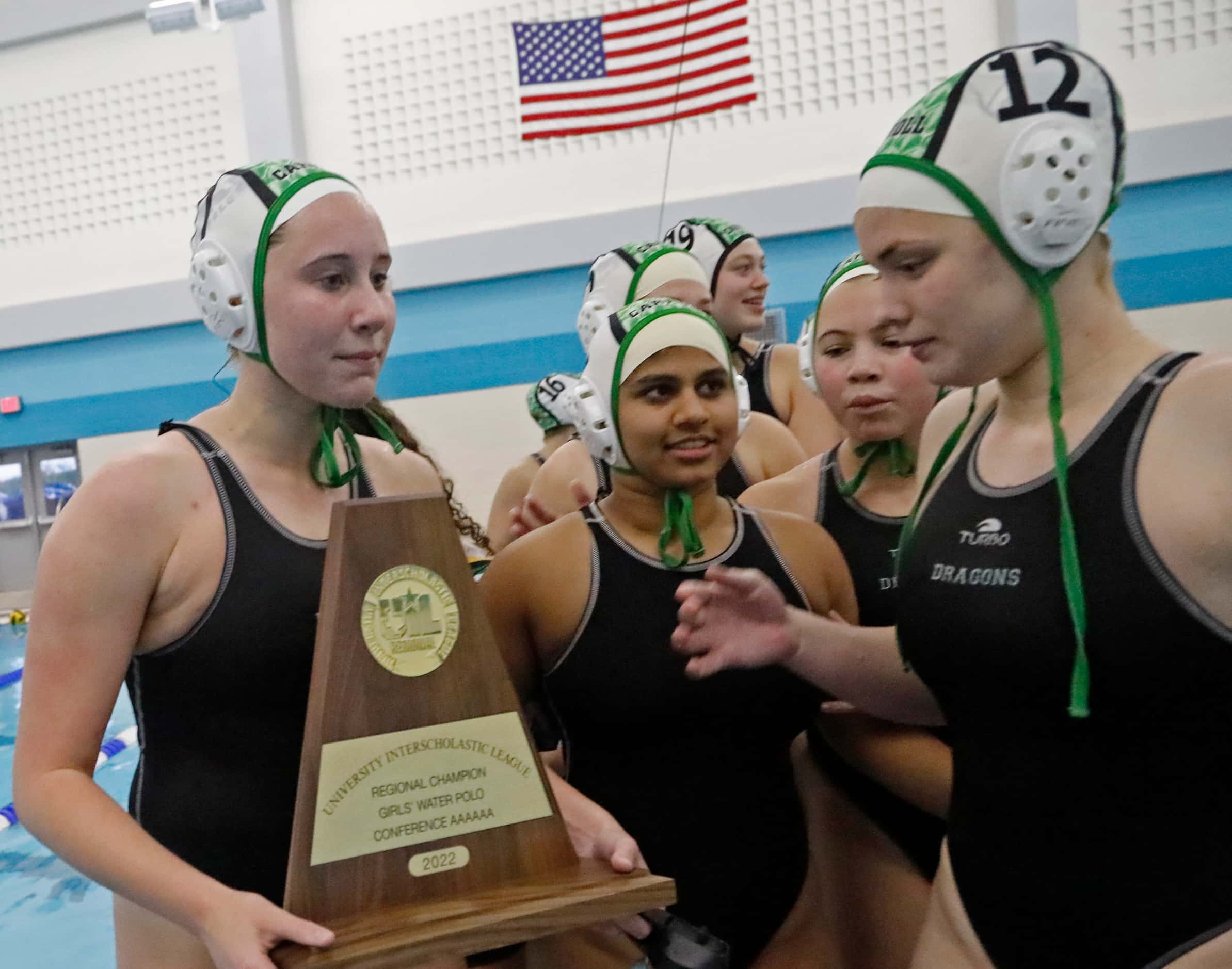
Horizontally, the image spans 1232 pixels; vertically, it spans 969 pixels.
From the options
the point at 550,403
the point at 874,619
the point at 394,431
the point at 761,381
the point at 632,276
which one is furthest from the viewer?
the point at 550,403

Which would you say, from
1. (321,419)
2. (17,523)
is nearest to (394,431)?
(321,419)

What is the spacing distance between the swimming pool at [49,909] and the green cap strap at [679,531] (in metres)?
3.00

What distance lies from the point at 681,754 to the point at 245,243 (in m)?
1.22

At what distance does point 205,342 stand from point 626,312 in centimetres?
961

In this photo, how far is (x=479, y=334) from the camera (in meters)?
10.1

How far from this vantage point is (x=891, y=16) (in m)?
9.00

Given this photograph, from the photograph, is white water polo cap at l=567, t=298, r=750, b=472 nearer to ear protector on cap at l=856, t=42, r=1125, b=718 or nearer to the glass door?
ear protector on cap at l=856, t=42, r=1125, b=718

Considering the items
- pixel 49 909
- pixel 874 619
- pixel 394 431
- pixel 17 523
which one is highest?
pixel 394 431

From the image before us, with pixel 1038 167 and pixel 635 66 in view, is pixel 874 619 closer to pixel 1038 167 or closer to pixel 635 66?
pixel 1038 167

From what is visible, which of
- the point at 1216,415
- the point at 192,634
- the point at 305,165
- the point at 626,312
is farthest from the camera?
the point at 626,312

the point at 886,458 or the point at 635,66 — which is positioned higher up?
the point at 635,66

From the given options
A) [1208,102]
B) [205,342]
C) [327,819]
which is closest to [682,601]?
[327,819]

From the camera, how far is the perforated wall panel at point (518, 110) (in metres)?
9.12

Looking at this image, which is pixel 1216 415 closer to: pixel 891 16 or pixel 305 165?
pixel 305 165
